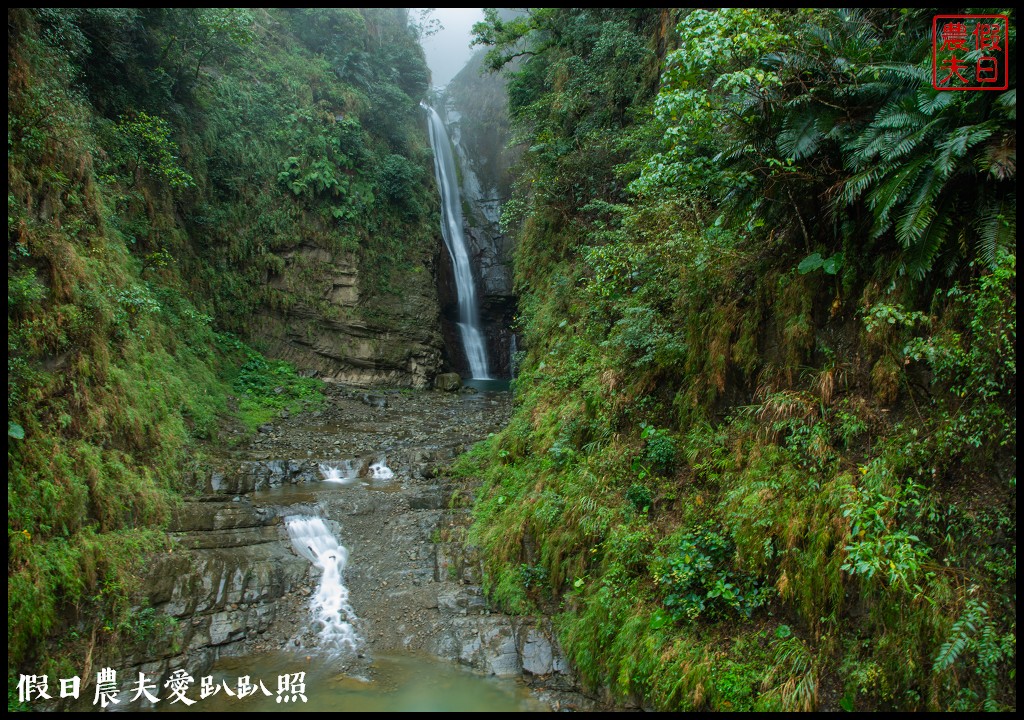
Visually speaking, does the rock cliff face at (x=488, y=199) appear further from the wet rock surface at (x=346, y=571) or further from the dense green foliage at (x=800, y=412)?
the dense green foliage at (x=800, y=412)

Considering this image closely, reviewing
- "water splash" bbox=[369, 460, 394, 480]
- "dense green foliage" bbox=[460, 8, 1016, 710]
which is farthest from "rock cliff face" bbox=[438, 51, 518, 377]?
"dense green foliage" bbox=[460, 8, 1016, 710]

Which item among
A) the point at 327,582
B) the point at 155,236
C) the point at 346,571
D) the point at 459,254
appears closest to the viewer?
the point at 327,582

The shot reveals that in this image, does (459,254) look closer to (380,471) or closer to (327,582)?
(380,471)

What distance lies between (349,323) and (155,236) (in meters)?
6.72

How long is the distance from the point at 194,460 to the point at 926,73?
38.5 ft

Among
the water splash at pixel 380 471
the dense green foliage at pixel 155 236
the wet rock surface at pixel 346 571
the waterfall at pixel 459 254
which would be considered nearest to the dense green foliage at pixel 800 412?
the wet rock surface at pixel 346 571

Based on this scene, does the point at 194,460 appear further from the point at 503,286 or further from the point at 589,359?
the point at 503,286

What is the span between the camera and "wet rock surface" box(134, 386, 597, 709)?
671cm

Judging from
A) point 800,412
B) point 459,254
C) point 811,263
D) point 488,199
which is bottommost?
point 800,412

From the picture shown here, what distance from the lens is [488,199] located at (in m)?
28.0

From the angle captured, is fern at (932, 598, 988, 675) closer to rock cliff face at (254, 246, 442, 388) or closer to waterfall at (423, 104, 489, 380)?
rock cliff face at (254, 246, 442, 388)

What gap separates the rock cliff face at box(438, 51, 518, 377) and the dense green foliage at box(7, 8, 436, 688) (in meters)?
3.06

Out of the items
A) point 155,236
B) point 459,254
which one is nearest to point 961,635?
point 155,236

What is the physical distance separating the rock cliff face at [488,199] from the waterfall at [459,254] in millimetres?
374
